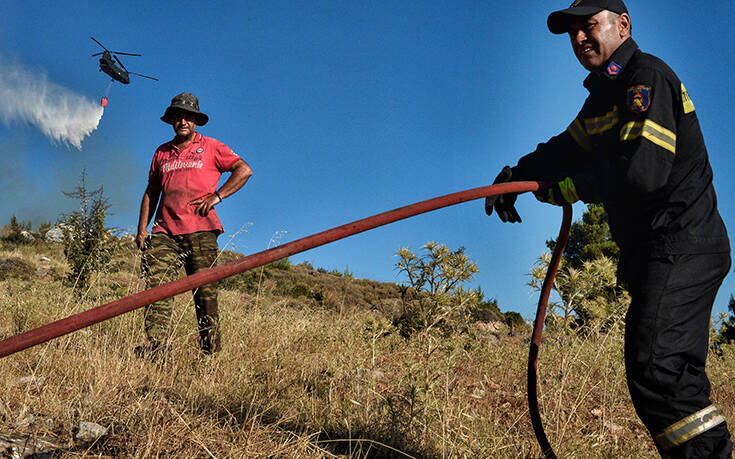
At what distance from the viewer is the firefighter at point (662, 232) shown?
1799 millimetres

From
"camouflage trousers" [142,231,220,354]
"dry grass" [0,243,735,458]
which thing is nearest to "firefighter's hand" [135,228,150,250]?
"camouflage trousers" [142,231,220,354]

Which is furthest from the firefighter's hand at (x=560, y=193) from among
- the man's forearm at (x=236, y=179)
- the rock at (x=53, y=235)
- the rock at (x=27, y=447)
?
the rock at (x=53, y=235)

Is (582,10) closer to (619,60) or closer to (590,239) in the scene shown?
(619,60)

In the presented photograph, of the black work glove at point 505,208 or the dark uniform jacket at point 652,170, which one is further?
the black work glove at point 505,208

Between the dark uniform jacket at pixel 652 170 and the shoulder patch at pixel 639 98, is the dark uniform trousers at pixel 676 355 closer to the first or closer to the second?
the dark uniform jacket at pixel 652 170

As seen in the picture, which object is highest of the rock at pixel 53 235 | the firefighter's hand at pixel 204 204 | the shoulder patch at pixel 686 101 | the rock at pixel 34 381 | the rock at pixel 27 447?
the rock at pixel 53 235

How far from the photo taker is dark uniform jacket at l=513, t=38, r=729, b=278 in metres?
1.80

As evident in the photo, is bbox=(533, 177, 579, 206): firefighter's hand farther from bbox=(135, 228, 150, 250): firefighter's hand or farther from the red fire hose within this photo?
bbox=(135, 228, 150, 250): firefighter's hand

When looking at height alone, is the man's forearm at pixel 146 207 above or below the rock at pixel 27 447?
above

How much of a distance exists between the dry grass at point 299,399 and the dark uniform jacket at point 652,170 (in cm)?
102

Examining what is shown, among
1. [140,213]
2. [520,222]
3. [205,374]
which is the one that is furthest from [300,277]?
[520,222]

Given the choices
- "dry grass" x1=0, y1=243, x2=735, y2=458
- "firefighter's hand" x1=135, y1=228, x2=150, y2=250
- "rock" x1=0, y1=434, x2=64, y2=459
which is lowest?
"rock" x1=0, y1=434, x2=64, y2=459

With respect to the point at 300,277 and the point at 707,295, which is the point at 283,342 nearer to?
the point at 707,295

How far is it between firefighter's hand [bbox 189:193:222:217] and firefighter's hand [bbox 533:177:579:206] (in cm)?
324
